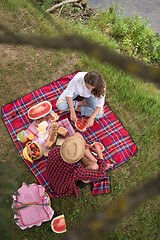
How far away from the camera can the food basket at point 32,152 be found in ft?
10.4

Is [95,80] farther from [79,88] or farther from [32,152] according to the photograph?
[32,152]

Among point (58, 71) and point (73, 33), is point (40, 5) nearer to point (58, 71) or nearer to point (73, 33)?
point (73, 33)

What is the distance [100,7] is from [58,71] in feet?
8.69

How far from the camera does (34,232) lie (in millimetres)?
2990

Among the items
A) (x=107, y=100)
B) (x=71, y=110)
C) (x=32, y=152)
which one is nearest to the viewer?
(x=32, y=152)

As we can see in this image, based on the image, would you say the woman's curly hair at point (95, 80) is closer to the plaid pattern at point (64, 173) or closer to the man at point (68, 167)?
the man at point (68, 167)

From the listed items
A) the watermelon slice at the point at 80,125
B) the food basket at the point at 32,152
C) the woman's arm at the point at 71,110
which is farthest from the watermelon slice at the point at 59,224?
the woman's arm at the point at 71,110

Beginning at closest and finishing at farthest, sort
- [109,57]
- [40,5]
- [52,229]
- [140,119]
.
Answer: [109,57] < [52,229] < [140,119] < [40,5]

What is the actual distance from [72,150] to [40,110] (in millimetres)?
1377

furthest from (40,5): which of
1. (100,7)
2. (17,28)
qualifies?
(100,7)

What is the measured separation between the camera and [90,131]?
3.68 meters

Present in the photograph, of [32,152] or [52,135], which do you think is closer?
[32,152]

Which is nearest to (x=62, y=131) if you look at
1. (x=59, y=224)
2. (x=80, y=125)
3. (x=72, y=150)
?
(x=80, y=125)

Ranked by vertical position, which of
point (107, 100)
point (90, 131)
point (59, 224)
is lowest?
point (59, 224)
